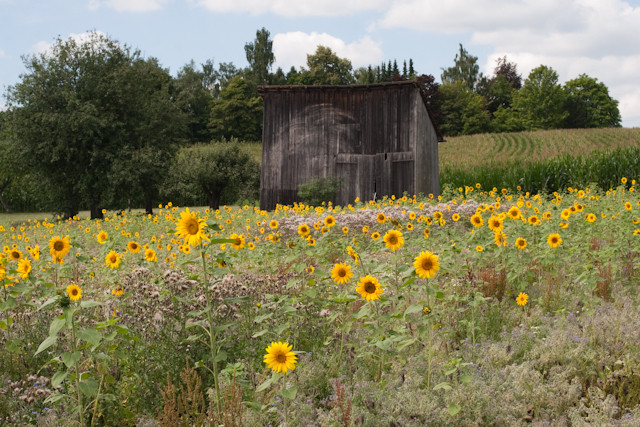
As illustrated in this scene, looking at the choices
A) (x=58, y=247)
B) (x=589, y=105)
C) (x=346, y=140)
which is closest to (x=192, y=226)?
(x=58, y=247)

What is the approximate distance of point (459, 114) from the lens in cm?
6850

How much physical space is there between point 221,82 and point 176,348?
254 ft

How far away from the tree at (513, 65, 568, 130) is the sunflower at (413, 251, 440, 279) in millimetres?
71470

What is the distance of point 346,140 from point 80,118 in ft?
46.2

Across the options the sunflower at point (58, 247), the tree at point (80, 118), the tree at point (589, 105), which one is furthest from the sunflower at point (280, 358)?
the tree at point (589, 105)

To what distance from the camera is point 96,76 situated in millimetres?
28422

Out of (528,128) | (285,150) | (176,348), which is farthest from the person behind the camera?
(528,128)

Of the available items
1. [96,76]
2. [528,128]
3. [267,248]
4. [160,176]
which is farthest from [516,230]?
[528,128]

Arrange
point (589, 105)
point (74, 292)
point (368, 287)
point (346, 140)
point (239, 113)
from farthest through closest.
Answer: point (589, 105)
point (239, 113)
point (346, 140)
point (368, 287)
point (74, 292)

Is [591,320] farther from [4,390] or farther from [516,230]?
[4,390]

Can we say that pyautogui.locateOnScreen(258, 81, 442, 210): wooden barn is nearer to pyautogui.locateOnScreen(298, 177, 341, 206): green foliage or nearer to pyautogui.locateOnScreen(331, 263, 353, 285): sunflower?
pyautogui.locateOnScreen(298, 177, 341, 206): green foliage

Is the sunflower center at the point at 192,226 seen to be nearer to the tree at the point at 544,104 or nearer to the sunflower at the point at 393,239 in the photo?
the sunflower at the point at 393,239

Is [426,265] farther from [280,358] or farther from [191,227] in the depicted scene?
[191,227]

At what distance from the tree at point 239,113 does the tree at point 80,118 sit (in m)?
28.6
